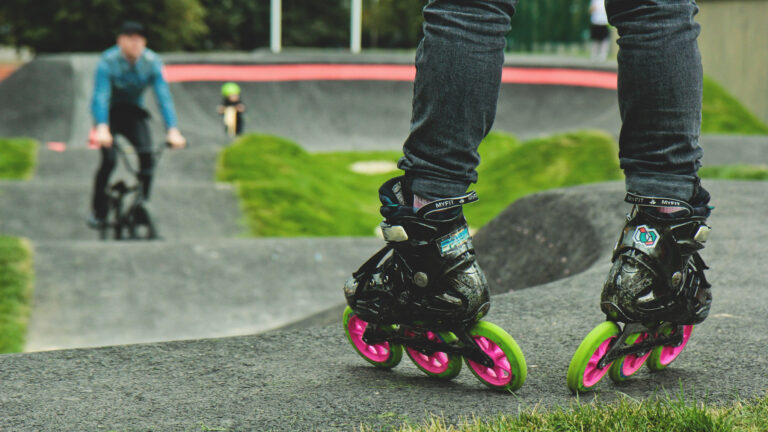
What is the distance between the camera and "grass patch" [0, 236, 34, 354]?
18.2ft

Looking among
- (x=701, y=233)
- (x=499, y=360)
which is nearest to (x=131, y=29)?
(x=499, y=360)

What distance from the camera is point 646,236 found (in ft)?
6.06

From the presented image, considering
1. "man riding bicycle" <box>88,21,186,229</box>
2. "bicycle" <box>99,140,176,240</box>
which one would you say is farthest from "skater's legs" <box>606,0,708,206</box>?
"bicycle" <box>99,140,176,240</box>

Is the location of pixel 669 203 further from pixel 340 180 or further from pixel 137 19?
pixel 137 19

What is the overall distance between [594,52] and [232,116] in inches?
386

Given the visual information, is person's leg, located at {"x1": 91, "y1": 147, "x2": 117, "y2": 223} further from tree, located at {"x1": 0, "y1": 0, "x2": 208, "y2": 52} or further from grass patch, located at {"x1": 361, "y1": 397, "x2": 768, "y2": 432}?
tree, located at {"x1": 0, "y1": 0, "x2": 208, "y2": 52}

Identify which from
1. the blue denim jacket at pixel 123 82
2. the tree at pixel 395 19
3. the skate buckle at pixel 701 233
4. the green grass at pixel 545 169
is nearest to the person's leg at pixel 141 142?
the blue denim jacket at pixel 123 82

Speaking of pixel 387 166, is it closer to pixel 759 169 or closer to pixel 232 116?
pixel 232 116

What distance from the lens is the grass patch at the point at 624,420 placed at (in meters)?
1.58

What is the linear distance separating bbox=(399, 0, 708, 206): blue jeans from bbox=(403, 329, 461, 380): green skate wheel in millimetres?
371

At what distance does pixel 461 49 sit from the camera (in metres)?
1.76

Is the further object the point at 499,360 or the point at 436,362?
the point at 436,362

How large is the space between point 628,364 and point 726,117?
14586mm

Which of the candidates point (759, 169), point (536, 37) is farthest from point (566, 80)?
point (759, 169)
